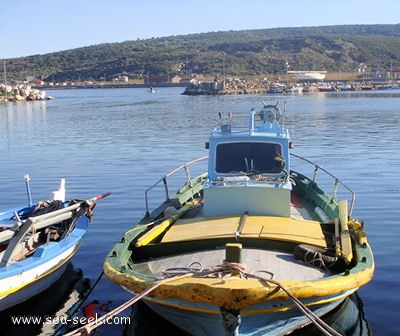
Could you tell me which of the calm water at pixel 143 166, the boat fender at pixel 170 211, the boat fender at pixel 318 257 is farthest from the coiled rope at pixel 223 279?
the boat fender at pixel 170 211

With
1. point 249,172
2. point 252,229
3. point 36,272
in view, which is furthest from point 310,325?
point 36,272

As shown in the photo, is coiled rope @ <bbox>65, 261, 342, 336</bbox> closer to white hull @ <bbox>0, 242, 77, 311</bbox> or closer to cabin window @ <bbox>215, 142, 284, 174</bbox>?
white hull @ <bbox>0, 242, 77, 311</bbox>

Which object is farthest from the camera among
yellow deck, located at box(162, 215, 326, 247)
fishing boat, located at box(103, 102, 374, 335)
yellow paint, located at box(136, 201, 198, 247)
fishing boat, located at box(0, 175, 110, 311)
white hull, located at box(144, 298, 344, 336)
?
yellow paint, located at box(136, 201, 198, 247)

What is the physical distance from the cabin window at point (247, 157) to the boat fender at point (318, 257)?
3.47 meters

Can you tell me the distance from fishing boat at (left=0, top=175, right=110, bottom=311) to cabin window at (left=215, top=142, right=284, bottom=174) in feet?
10.2

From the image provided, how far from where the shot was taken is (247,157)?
523 inches

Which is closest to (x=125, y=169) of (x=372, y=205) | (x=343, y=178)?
(x=343, y=178)

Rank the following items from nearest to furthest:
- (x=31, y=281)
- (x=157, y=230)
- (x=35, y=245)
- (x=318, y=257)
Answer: (x=318, y=257), (x=31, y=281), (x=157, y=230), (x=35, y=245)

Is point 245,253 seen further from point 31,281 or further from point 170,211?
point 31,281

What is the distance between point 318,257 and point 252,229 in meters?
1.37

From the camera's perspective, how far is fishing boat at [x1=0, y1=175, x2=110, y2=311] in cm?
1055

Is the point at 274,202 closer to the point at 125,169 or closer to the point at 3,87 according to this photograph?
the point at 125,169

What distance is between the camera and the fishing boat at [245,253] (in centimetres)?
808

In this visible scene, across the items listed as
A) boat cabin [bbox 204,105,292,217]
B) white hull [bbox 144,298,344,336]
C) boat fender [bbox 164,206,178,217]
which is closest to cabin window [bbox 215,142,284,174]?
boat cabin [bbox 204,105,292,217]
